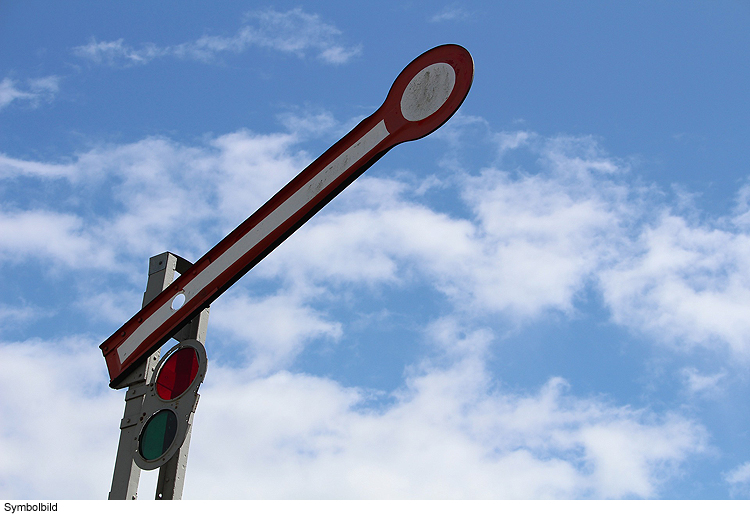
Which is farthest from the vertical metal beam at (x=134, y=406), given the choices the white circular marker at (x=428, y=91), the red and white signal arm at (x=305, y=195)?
the white circular marker at (x=428, y=91)

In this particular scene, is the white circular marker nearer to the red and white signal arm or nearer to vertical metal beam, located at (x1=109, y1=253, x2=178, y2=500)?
the red and white signal arm

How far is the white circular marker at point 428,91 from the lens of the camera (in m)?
4.39

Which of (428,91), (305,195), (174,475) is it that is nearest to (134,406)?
(174,475)

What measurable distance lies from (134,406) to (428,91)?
2.50 meters

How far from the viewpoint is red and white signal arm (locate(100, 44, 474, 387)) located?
14.5 feet

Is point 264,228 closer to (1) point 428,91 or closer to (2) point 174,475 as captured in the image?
(1) point 428,91

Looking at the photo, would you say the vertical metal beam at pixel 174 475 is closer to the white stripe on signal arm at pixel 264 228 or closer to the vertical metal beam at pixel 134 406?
the vertical metal beam at pixel 134 406

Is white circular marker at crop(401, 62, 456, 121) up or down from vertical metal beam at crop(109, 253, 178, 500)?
up

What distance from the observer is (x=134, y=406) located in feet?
15.8

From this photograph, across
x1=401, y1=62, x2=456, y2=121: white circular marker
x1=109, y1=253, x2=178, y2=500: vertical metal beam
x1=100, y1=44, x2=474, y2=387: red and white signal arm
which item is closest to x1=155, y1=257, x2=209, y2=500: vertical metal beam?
x1=109, y1=253, x2=178, y2=500: vertical metal beam

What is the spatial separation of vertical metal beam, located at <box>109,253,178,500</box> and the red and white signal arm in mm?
94

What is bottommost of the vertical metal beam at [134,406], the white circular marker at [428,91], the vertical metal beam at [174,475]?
the vertical metal beam at [174,475]

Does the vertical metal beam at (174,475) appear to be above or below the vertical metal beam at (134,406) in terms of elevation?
below

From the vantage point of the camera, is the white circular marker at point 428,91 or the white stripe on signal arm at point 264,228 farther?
the white stripe on signal arm at point 264,228
